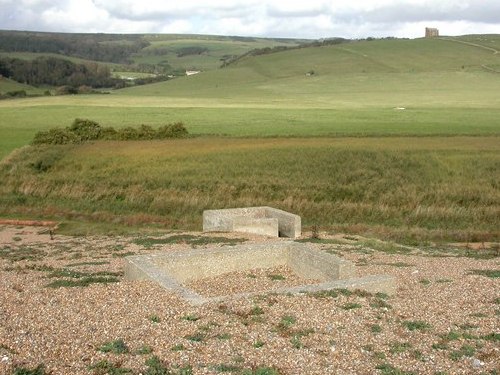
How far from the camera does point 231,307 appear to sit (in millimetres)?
11086

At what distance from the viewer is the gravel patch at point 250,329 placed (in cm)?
882

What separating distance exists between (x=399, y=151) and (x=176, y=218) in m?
16.2

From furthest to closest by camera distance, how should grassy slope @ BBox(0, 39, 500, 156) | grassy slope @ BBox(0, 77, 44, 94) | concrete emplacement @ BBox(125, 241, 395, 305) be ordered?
grassy slope @ BBox(0, 77, 44, 94)
grassy slope @ BBox(0, 39, 500, 156)
concrete emplacement @ BBox(125, 241, 395, 305)

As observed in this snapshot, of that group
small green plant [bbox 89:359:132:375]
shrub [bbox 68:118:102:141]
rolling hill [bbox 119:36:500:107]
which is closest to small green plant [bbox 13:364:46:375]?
small green plant [bbox 89:359:132:375]

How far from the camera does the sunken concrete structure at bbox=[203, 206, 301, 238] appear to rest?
23469 millimetres

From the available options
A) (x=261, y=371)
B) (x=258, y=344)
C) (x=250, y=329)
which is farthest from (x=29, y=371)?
(x=250, y=329)

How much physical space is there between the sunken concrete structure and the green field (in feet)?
11.3

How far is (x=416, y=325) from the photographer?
10586 millimetres

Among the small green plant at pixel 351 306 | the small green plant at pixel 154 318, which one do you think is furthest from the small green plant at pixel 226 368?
the small green plant at pixel 351 306

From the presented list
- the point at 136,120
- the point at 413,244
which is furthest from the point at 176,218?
the point at 136,120

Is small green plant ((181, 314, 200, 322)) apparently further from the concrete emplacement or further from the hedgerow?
the hedgerow

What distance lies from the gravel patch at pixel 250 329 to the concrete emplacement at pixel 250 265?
491 mm

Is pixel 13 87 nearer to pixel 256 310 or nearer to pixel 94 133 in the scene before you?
pixel 94 133

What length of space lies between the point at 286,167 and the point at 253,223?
1341 cm
